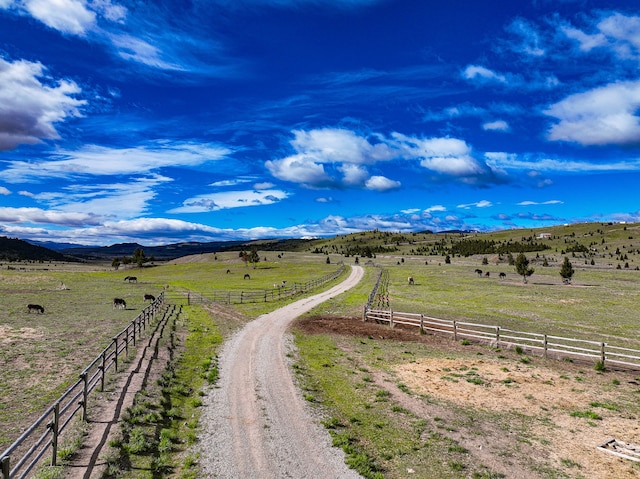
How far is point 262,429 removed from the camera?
14.7 m

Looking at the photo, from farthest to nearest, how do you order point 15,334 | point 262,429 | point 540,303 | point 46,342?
point 540,303, point 15,334, point 46,342, point 262,429

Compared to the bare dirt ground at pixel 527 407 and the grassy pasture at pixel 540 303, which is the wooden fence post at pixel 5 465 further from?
the grassy pasture at pixel 540 303

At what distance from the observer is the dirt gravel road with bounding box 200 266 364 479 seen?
12039mm

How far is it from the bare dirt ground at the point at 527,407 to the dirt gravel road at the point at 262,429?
15.9 ft

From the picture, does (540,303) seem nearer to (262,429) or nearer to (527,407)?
(527,407)

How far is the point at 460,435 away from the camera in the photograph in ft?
48.4

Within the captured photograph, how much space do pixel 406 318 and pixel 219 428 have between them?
25276 mm

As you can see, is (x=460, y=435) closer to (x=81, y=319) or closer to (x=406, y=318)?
(x=406, y=318)

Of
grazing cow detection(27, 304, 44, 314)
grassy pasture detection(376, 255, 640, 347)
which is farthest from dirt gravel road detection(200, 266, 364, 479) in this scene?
grazing cow detection(27, 304, 44, 314)

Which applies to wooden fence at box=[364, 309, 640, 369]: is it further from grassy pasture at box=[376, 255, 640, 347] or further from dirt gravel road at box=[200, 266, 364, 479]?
dirt gravel road at box=[200, 266, 364, 479]

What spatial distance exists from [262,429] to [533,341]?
21511mm

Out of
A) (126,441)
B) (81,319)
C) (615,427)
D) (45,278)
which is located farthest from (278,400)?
(45,278)

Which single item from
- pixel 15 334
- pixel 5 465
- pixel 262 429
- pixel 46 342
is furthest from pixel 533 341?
pixel 15 334

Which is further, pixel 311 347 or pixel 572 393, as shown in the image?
pixel 311 347
